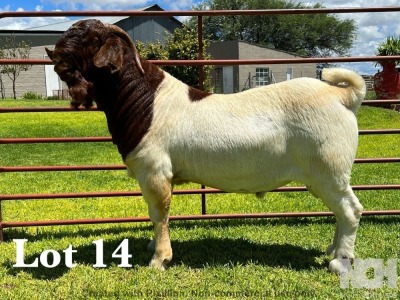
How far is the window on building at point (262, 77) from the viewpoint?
101 feet

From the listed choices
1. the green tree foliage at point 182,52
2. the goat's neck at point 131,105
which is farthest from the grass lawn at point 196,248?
the green tree foliage at point 182,52

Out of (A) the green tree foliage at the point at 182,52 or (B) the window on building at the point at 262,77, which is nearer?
(A) the green tree foliage at the point at 182,52

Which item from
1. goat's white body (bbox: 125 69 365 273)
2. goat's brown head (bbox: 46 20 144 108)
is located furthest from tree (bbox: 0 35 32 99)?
goat's white body (bbox: 125 69 365 273)

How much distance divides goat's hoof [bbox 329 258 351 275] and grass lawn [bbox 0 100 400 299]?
57mm

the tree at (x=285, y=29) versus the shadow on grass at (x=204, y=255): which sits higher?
the tree at (x=285, y=29)

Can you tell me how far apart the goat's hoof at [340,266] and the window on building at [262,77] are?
1086 inches

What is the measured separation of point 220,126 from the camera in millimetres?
3484

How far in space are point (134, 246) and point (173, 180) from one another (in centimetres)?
95

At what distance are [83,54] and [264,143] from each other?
1.47 meters

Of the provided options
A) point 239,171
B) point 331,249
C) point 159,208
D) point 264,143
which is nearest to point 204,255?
point 159,208

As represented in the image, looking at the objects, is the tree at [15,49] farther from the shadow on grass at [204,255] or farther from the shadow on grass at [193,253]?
the shadow on grass at [204,255]

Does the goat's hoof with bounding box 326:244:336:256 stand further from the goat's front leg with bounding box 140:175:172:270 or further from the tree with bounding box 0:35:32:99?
the tree with bounding box 0:35:32:99

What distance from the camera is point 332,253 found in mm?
3932

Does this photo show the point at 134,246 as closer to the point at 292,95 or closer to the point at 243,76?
the point at 292,95
